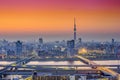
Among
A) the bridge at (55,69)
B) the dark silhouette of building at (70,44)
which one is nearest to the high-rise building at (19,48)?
the bridge at (55,69)

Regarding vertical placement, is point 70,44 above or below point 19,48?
above

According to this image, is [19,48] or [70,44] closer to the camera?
[19,48]

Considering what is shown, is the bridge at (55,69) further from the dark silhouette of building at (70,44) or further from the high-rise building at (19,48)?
the dark silhouette of building at (70,44)

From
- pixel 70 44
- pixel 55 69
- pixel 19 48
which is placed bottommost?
pixel 55 69

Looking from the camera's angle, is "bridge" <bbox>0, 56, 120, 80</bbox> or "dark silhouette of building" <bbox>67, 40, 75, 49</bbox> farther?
"dark silhouette of building" <bbox>67, 40, 75, 49</bbox>

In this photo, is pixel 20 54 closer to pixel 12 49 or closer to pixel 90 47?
pixel 12 49

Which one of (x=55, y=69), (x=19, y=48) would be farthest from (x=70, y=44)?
(x=55, y=69)

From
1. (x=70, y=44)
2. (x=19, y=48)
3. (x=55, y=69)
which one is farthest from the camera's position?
(x=70, y=44)

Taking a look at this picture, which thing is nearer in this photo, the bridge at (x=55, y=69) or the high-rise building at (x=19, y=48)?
the bridge at (x=55, y=69)

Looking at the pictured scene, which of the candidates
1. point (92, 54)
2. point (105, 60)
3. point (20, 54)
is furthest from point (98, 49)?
point (20, 54)

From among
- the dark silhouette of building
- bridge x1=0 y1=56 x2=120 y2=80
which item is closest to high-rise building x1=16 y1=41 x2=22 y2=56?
bridge x1=0 y1=56 x2=120 y2=80

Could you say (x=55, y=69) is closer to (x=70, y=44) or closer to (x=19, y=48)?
(x=19, y=48)

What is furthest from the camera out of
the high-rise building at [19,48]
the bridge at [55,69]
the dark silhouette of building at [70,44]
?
the dark silhouette of building at [70,44]

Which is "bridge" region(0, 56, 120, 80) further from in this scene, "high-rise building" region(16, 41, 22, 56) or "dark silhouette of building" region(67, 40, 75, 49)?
"dark silhouette of building" region(67, 40, 75, 49)
